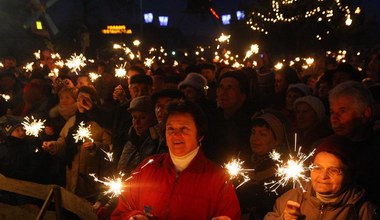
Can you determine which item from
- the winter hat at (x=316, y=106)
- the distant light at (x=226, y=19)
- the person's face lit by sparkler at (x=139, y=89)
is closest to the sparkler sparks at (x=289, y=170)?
the winter hat at (x=316, y=106)

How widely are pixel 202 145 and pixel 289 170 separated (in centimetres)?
160

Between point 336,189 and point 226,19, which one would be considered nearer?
point 336,189

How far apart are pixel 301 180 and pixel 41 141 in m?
4.47

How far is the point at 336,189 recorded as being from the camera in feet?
10.6

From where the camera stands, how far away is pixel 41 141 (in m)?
6.91

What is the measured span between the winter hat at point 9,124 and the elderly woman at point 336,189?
4.64 meters

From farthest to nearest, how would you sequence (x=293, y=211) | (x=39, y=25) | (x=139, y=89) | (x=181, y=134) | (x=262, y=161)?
1. (x=39, y=25)
2. (x=139, y=89)
3. (x=262, y=161)
4. (x=181, y=134)
5. (x=293, y=211)

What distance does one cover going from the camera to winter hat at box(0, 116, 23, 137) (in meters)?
6.67

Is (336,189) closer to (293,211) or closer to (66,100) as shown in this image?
(293,211)

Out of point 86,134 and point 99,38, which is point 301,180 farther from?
point 99,38

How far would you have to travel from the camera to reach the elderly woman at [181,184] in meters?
3.52

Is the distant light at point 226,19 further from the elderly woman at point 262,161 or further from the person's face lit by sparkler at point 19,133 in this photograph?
the elderly woman at point 262,161

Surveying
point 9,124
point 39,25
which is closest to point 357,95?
point 9,124

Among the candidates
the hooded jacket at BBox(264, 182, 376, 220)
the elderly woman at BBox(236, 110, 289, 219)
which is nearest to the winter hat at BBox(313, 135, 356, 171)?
the hooded jacket at BBox(264, 182, 376, 220)
